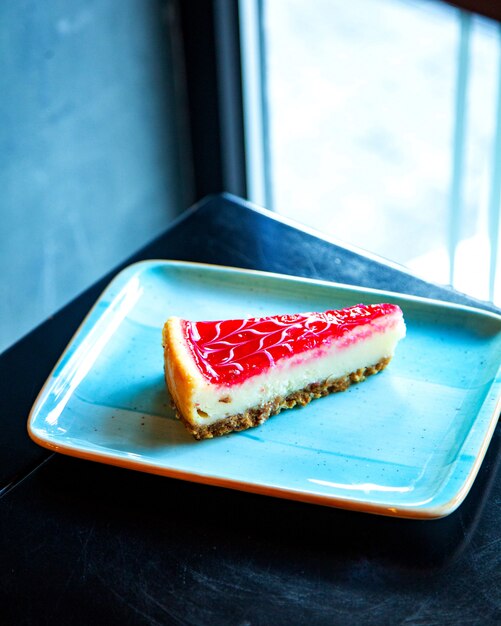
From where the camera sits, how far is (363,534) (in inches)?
42.7

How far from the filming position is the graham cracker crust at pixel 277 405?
3.92 ft

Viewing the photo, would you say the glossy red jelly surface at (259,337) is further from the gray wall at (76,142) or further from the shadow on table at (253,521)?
the gray wall at (76,142)

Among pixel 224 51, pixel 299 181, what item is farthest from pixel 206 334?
pixel 299 181

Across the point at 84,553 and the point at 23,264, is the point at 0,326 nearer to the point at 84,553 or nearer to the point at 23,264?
the point at 23,264

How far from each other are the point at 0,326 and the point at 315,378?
4.29 feet

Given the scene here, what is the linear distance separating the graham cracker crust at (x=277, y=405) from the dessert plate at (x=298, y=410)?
10 millimetres

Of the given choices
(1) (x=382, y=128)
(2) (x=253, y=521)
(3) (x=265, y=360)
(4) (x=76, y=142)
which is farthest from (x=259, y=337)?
(1) (x=382, y=128)

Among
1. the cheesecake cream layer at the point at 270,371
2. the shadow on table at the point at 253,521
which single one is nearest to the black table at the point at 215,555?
the shadow on table at the point at 253,521

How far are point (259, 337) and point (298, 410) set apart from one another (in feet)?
0.37

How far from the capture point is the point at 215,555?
3.51 feet

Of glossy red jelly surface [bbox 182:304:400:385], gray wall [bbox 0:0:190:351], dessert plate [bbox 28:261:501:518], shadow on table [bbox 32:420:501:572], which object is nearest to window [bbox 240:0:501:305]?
gray wall [bbox 0:0:190:351]

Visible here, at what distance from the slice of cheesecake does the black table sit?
11 cm

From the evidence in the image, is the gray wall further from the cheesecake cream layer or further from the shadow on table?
the shadow on table

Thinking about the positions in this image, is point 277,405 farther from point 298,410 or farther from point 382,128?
point 382,128
